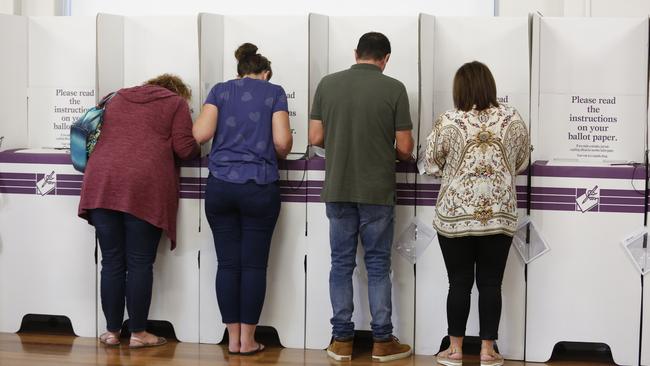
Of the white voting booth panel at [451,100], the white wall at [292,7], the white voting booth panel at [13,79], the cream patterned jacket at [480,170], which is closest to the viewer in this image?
the cream patterned jacket at [480,170]

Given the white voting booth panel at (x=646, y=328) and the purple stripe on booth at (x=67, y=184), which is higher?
the purple stripe on booth at (x=67, y=184)

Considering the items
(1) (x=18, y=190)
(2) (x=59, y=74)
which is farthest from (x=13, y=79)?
(1) (x=18, y=190)

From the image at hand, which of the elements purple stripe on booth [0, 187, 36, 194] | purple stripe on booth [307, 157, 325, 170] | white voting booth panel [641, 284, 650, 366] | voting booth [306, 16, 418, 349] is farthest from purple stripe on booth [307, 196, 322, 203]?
white voting booth panel [641, 284, 650, 366]

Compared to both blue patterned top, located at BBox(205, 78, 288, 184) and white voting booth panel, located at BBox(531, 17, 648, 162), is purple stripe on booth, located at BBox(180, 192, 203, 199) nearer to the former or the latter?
blue patterned top, located at BBox(205, 78, 288, 184)

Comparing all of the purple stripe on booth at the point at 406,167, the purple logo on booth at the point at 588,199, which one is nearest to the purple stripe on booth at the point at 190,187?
the purple stripe on booth at the point at 406,167

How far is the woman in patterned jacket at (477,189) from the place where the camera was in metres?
3.40

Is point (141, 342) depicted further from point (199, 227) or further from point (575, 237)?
point (575, 237)

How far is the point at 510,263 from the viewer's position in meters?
3.75

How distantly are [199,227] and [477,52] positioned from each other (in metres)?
1.53

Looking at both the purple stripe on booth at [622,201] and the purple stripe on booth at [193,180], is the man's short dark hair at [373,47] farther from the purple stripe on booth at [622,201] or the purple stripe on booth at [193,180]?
the purple stripe on booth at [622,201]

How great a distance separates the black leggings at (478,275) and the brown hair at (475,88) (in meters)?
0.54

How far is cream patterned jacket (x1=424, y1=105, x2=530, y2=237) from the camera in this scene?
3.39 meters

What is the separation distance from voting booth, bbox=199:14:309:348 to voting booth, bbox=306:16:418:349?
0.15 feet

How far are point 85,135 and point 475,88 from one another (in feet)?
5.63
